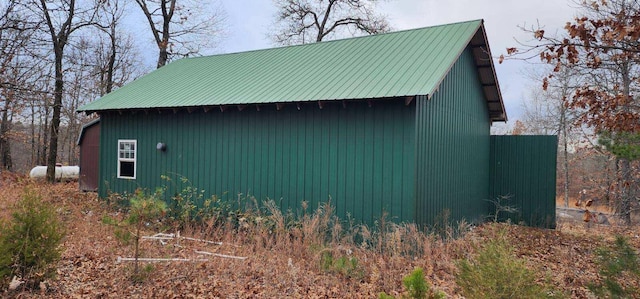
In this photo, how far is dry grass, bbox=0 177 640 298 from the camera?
16.4 ft

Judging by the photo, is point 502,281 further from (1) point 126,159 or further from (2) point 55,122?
(2) point 55,122

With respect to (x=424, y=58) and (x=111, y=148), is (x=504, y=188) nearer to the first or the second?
(x=424, y=58)

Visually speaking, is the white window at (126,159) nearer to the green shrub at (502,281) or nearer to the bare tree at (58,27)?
the bare tree at (58,27)

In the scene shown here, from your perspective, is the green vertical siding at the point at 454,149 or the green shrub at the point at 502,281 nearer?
the green shrub at the point at 502,281

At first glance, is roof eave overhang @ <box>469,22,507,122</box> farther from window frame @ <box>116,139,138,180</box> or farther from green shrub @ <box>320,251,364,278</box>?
window frame @ <box>116,139,138,180</box>

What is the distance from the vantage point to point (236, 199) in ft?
30.6

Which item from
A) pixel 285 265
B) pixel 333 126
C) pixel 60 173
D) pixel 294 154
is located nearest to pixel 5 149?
pixel 60 173

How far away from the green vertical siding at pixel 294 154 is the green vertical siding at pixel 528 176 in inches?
204

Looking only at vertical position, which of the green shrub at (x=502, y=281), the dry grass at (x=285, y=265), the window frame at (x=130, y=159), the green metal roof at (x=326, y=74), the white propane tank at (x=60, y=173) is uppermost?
the green metal roof at (x=326, y=74)

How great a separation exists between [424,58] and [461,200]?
340 centimetres

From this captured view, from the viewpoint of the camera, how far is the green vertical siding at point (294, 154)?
7504mm

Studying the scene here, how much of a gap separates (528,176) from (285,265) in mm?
7780

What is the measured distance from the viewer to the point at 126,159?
1117 centimetres

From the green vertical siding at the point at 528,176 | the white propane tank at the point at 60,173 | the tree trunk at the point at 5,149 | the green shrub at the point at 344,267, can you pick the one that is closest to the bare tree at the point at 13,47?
the white propane tank at the point at 60,173
